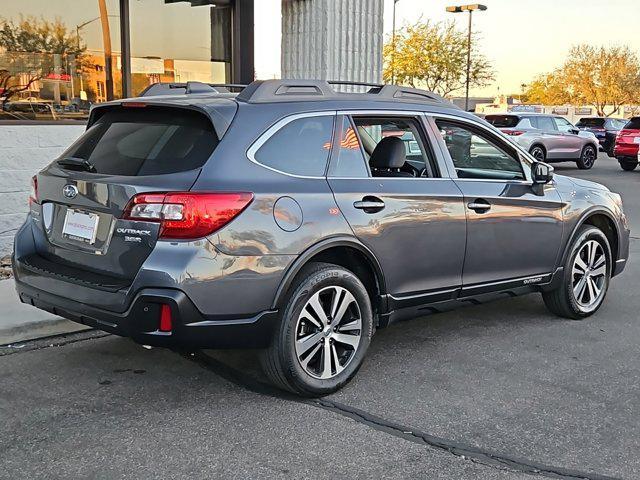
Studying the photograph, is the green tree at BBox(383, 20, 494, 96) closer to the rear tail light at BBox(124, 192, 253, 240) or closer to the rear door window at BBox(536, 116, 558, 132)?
the rear door window at BBox(536, 116, 558, 132)

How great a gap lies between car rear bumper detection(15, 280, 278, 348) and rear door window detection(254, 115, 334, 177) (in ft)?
2.76

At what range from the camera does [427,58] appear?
42031mm

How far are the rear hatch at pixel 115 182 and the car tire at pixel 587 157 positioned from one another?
2203 cm

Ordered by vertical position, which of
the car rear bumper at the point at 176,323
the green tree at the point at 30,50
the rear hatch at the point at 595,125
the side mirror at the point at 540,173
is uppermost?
the green tree at the point at 30,50

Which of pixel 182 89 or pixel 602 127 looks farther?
pixel 602 127

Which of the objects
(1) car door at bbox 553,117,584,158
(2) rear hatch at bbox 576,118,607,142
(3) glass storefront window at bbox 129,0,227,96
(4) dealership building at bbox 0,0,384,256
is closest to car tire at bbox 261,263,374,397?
(4) dealership building at bbox 0,0,384,256

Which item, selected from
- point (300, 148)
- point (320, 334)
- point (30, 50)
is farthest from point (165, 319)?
point (30, 50)

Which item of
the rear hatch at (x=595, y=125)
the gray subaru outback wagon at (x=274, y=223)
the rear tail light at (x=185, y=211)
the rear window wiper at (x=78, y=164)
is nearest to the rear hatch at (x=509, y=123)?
the rear hatch at (x=595, y=125)

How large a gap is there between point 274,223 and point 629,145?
2086cm

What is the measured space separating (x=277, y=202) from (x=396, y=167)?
3.77 ft

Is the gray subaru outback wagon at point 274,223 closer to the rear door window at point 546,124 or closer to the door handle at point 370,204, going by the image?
the door handle at point 370,204

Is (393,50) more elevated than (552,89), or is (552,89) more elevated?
(393,50)

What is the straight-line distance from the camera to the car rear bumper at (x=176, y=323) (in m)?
3.78

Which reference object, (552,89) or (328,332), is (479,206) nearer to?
(328,332)
